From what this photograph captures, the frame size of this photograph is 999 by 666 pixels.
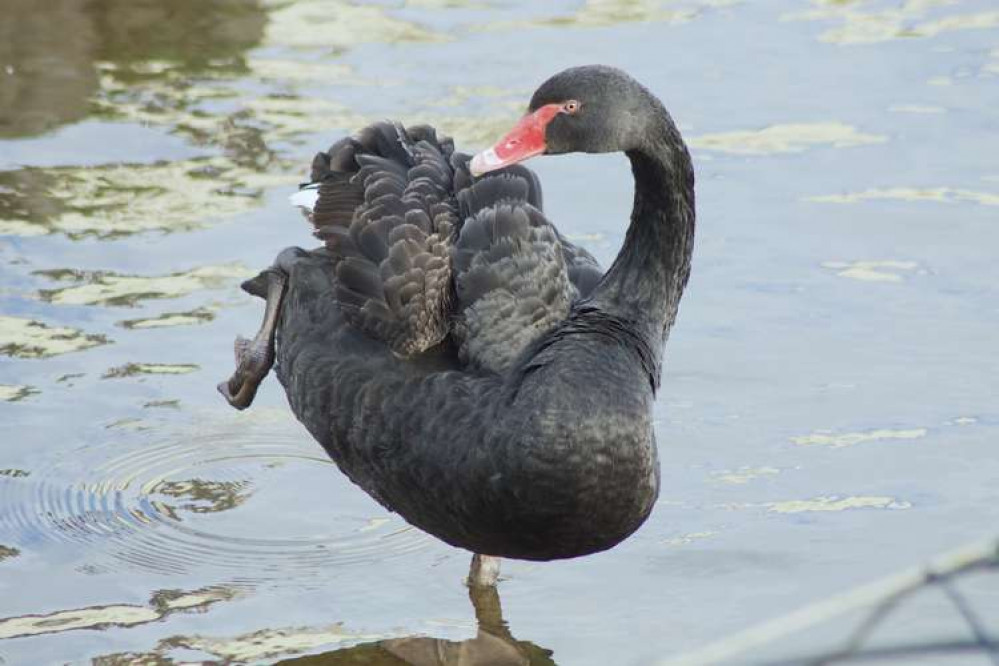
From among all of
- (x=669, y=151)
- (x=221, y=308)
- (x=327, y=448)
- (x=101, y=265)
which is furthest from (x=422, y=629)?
(x=101, y=265)

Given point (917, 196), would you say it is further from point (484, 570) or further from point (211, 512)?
point (211, 512)

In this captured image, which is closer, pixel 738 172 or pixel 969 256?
pixel 969 256

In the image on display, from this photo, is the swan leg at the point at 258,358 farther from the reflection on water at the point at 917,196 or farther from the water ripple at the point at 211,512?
the reflection on water at the point at 917,196

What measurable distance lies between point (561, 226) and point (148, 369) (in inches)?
81.4

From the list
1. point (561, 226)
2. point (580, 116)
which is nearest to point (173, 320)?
point (561, 226)

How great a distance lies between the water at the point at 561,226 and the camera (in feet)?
16.9

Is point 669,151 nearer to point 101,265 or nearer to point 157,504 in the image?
point 157,504

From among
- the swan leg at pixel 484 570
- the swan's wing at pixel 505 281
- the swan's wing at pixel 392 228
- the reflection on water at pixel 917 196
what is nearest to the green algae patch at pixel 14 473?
the swan's wing at pixel 392 228

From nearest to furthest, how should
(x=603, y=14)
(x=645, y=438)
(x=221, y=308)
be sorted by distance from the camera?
(x=645, y=438), (x=221, y=308), (x=603, y=14)

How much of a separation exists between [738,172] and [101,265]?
300 cm

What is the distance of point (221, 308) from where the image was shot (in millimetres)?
7039

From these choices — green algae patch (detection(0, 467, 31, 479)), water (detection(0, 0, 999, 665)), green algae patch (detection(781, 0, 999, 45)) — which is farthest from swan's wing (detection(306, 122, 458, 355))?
green algae patch (detection(781, 0, 999, 45))

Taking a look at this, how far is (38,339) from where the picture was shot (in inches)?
262

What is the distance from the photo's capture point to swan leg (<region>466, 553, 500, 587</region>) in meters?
5.23
